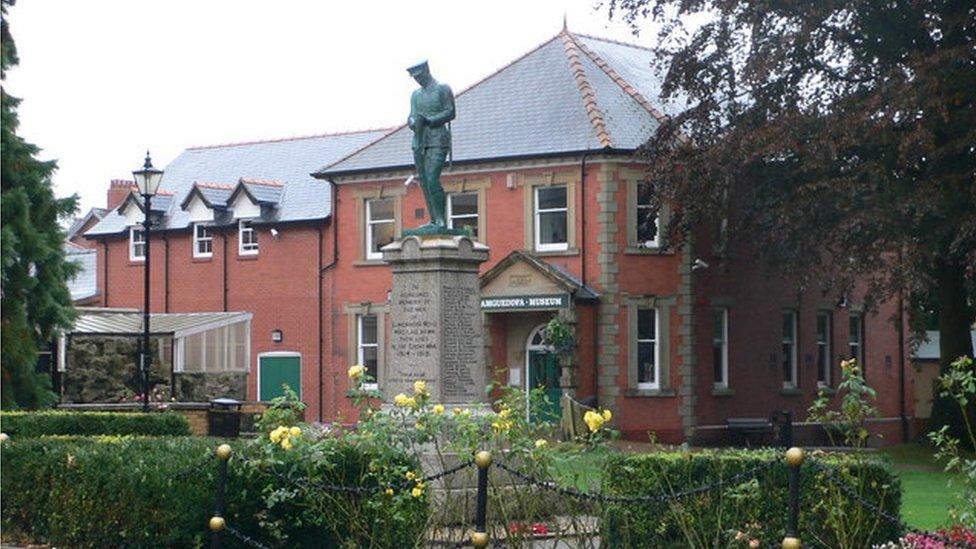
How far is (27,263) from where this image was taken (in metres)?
34.2

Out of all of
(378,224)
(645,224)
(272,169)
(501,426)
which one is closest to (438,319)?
(501,426)

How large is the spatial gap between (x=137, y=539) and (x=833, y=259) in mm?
19552

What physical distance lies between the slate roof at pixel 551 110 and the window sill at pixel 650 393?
18.8 ft

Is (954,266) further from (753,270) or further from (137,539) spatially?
(137,539)

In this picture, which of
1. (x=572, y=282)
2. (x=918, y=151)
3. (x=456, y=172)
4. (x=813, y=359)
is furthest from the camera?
(x=813, y=359)

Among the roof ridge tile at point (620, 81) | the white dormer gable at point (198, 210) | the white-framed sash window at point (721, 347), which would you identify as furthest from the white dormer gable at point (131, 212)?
the white-framed sash window at point (721, 347)

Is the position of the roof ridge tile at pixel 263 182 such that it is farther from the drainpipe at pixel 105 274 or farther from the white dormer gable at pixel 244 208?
the drainpipe at pixel 105 274

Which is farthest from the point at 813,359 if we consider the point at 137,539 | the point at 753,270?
the point at 137,539

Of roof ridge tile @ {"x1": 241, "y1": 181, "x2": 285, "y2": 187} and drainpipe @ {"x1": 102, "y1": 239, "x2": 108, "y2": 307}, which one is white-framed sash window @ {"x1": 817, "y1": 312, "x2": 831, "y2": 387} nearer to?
roof ridge tile @ {"x1": 241, "y1": 181, "x2": 285, "y2": 187}

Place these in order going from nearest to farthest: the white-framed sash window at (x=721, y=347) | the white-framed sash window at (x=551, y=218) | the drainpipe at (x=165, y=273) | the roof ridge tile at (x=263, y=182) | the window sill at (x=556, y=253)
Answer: the window sill at (x=556, y=253), the white-framed sash window at (x=551, y=218), the white-framed sash window at (x=721, y=347), the roof ridge tile at (x=263, y=182), the drainpipe at (x=165, y=273)

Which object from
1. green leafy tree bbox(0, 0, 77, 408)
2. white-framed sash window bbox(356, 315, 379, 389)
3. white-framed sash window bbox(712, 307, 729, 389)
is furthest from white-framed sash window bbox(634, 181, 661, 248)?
green leafy tree bbox(0, 0, 77, 408)

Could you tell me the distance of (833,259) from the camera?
105 feet

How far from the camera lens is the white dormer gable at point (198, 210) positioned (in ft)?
164

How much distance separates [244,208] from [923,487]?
26345 mm
